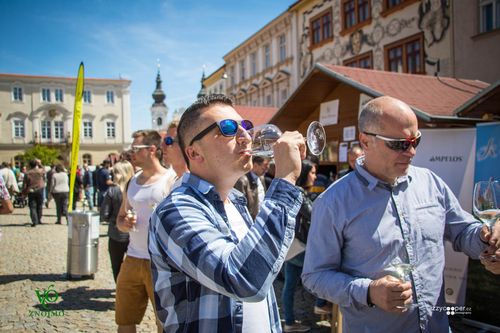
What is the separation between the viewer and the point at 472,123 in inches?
245

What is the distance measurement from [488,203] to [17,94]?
64.7 metres

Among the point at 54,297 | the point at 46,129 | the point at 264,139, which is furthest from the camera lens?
the point at 46,129

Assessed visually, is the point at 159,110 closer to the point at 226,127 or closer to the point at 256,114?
the point at 256,114

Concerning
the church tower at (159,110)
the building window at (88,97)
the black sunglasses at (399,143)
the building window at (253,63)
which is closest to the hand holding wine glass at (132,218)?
the black sunglasses at (399,143)

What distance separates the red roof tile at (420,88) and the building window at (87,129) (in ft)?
183

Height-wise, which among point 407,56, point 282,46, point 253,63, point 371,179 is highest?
point 253,63

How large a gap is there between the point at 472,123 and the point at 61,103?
199 feet

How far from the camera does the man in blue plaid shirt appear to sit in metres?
1.26

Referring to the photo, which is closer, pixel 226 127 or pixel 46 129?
pixel 226 127

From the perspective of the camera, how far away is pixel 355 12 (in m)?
18.2

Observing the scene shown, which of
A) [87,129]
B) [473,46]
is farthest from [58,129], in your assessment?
[473,46]

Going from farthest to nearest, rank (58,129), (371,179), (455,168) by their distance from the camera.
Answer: (58,129), (455,168), (371,179)

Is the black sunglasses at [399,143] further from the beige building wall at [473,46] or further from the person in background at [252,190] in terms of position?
the beige building wall at [473,46]

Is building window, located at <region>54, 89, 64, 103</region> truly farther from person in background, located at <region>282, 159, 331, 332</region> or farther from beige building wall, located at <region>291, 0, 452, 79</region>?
person in background, located at <region>282, 159, 331, 332</region>
